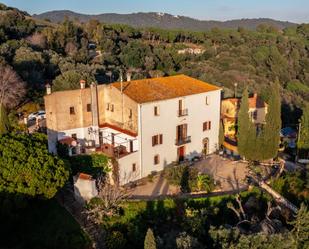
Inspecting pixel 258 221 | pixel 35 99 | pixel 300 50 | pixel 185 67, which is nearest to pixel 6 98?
pixel 35 99

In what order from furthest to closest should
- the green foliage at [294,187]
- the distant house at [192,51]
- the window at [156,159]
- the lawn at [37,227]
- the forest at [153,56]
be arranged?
the distant house at [192,51] → the forest at [153,56] → the window at [156,159] → the green foliage at [294,187] → the lawn at [37,227]

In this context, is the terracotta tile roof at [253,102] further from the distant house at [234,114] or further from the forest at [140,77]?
the forest at [140,77]

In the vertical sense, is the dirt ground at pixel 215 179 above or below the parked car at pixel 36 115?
below

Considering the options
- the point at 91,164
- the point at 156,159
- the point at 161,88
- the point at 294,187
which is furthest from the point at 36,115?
the point at 294,187

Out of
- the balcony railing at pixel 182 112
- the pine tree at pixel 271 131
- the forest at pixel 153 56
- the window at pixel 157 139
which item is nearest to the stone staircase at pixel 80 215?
the window at pixel 157 139

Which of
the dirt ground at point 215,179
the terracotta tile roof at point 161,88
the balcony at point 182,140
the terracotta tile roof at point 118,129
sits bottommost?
the dirt ground at point 215,179

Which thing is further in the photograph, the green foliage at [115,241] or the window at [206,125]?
the window at [206,125]

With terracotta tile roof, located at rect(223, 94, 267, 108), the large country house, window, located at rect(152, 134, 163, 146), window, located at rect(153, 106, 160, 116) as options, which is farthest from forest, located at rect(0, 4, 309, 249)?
window, located at rect(153, 106, 160, 116)

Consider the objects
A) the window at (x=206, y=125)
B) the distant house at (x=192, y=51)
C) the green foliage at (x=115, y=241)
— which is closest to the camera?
the green foliage at (x=115, y=241)
